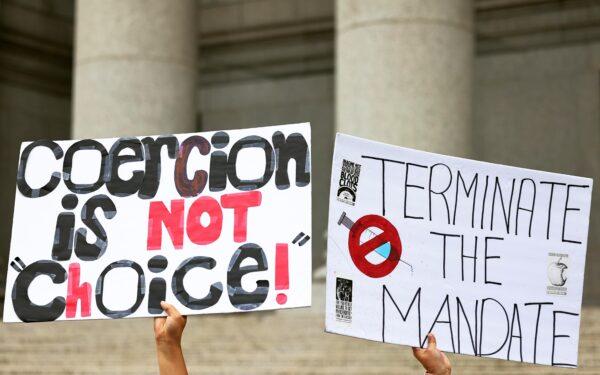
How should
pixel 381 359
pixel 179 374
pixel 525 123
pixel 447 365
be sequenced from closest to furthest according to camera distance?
pixel 179 374
pixel 447 365
pixel 381 359
pixel 525 123

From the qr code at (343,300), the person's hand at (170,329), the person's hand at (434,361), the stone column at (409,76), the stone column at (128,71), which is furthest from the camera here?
the stone column at (128,71)

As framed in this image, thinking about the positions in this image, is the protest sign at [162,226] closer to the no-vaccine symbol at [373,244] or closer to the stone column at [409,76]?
the no-vaccine symbol at [373,244]

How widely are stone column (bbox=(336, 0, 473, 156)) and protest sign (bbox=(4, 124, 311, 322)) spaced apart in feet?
35.0

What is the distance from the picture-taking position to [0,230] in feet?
85.6

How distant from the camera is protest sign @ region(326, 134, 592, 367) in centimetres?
569

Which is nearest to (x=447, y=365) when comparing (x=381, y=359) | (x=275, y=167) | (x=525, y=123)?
(x=275, y=167)

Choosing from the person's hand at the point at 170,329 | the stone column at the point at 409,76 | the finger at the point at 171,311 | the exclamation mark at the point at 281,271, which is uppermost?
the stone column at the point at 409,76

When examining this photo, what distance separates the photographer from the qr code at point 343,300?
18.3 feet

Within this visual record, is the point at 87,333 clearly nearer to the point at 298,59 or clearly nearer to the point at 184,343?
the point at 184,343

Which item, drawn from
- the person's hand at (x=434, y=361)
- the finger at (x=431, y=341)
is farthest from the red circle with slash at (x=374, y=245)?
the person's hand at (x=434, y=361)

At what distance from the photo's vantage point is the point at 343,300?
562 centimetres

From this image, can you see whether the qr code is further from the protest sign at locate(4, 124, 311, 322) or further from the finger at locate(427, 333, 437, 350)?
the finger at locate(427, 333, 437, 350)

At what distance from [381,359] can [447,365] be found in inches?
331

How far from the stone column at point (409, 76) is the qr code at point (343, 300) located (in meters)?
11.1
